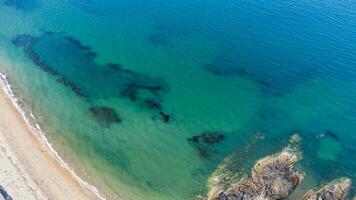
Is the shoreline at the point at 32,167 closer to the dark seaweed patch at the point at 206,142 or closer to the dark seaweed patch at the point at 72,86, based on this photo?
the dark seaweed patch at the point at 72,86

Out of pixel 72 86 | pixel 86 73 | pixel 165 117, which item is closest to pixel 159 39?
pixel 86 73

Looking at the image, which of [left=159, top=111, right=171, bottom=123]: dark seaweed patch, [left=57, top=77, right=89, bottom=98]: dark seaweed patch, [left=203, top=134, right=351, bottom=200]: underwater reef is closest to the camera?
[left=203, top=134, right=351, bottom=200]: underwater reef

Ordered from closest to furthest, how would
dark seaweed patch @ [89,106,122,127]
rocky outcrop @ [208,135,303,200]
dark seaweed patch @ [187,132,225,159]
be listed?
1. rocky outcrop @ [208,135,303,200]
2. dark seaweed patch @ [187,132,225,159]
3. dark seaweed patch @ [89,106,122,127]

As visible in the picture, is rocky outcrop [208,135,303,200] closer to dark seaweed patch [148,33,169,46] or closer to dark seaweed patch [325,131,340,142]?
dark seaweed patch [325,131,340,142]

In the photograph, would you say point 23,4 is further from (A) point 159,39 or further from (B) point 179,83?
(B) point 179,83

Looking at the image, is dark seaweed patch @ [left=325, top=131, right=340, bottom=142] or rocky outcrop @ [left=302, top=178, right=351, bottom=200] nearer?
rocky outcrop @ [left=302, top=178, right=351, bottom=200]

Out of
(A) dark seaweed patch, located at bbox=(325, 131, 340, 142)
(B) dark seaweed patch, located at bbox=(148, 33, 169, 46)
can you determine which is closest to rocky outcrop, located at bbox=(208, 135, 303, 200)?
(A) dark seaweed patch, located at bbox=(325, 131, 340, 142)

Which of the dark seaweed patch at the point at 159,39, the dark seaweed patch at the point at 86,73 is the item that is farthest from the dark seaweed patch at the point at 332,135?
the dark seaweed patch at the point at 159,39
